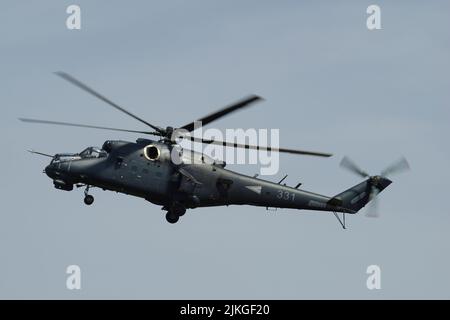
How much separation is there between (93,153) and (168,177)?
497 centimetres

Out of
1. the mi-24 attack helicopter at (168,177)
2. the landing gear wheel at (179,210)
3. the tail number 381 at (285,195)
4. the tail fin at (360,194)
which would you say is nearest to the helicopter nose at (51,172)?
the mi-24 attack helicopter at (168,177)

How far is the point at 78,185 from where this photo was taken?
60469 mm

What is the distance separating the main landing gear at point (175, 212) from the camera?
6247 centimetres

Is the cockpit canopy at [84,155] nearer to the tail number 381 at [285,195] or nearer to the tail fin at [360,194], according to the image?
the tail number 381 at [285,195]

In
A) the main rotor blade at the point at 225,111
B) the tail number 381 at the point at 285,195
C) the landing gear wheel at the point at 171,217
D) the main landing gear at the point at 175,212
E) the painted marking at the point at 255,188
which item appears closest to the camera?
the main rotor blade at the point at 225,111

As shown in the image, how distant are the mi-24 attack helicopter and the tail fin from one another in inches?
109

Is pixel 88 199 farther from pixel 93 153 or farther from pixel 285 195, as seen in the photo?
pixel 285 195

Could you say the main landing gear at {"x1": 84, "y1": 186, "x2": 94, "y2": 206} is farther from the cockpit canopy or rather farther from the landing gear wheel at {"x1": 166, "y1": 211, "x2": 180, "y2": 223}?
the landing gear wheel at {"x1": 166, "y1": 211, "x2": 180, "y2": 223}

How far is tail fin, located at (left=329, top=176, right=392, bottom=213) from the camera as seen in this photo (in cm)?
6731

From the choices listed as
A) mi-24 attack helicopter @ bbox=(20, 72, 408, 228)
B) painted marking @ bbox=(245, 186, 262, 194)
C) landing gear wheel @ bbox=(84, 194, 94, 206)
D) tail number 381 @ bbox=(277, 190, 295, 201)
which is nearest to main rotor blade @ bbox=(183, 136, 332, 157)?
mi-24 attack helicopter @ bbox=(20, 72, 408, 228)
